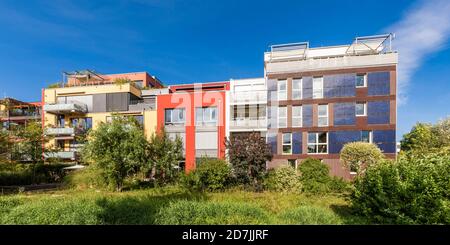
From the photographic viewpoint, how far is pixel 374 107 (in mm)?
20172

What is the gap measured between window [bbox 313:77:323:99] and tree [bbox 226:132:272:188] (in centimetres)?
919

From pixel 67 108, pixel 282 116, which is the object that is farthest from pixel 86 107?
pixel 282 116

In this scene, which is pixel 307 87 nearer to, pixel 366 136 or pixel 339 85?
pixel 339 85

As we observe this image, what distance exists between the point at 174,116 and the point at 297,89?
541 inches

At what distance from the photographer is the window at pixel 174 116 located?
79.0 feet

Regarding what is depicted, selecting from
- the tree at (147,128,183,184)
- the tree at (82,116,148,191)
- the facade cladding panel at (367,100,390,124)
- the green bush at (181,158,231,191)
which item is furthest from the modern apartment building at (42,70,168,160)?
the facade cladding panel at (367,100,390,124)

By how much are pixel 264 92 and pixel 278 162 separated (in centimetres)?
734

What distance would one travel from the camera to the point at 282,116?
72.5 feet

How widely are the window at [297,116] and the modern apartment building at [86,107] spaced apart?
50.5ft

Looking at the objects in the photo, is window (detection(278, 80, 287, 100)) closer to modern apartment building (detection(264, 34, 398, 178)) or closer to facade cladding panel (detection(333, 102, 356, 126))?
modern apartment building (detection(264, 34, 398, 178))

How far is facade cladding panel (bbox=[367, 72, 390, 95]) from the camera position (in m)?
20.1
